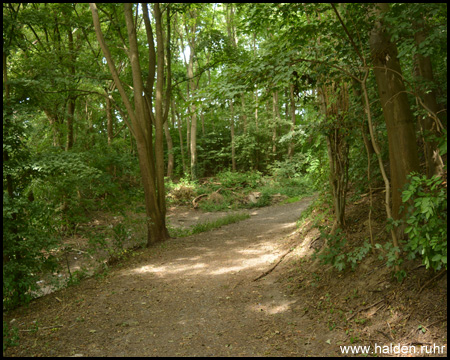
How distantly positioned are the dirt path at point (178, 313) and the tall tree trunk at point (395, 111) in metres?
2.18

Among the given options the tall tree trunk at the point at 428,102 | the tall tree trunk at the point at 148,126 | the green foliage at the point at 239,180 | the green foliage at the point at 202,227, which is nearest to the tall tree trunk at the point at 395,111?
the tall tree trunk at the point at 428,102

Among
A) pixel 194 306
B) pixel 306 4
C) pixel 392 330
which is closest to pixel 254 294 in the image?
pixel 194 306

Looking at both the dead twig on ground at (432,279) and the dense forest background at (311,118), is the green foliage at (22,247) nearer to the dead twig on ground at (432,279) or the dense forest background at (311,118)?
the dense forest background at (311,118)

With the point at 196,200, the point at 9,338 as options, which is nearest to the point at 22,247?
the point at 9,338

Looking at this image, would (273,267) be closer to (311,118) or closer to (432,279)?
(432,279)

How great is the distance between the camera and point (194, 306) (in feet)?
16.0

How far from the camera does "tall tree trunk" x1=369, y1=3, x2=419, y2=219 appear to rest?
4090mm

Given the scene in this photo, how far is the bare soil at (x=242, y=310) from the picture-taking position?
3404mm

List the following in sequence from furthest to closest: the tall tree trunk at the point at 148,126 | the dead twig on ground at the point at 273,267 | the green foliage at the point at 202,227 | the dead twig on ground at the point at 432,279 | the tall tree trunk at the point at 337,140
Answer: the green foliage at the point at 202,227, the tall tree trunk at the point at 148,126, the dead twig on ground at the point at 273,267, the tall tree trunk at the point at 337,140, the dead twig on ground at the point at 432,279

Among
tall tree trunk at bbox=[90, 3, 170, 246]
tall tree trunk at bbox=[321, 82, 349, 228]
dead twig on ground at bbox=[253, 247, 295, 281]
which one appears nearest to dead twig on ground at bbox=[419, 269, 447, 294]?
tall tree trunk at bbox=[321, 82, 349, 228]

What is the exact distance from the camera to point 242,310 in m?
4.57

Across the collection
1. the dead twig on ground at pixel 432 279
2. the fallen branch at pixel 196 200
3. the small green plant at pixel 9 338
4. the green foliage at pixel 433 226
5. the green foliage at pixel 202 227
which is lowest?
the green foliage at pixel 202 227

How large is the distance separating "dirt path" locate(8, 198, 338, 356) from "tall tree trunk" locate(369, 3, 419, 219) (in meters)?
2.18

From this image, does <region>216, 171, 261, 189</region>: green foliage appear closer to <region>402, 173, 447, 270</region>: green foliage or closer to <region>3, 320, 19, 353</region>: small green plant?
<region>3, 320, 19, 353</region>: small green plant
